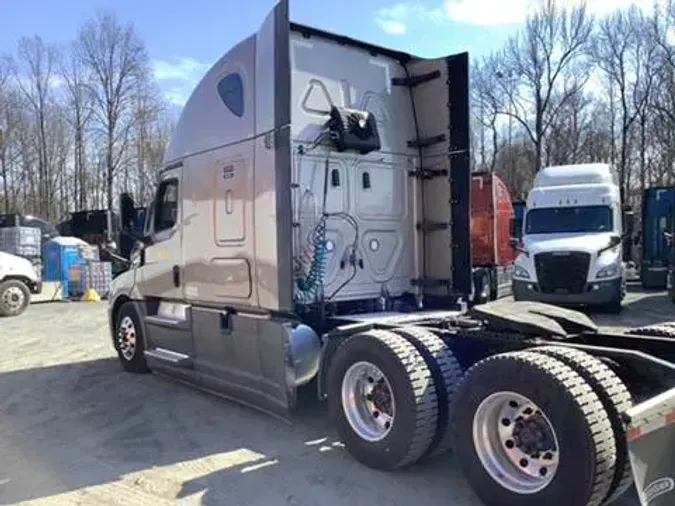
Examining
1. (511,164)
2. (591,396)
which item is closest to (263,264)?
(591,396)

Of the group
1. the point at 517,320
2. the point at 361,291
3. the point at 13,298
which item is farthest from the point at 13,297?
the point at 517,320

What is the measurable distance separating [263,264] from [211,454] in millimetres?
1707

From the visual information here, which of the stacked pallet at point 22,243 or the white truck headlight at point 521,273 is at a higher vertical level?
the stacked pallet at point 22,243

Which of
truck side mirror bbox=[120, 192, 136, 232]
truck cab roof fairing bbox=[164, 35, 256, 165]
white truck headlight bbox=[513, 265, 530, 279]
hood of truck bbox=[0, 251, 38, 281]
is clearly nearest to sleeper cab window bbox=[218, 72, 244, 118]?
truck cab roof fairing bbox=[164, 35, 256, 165]

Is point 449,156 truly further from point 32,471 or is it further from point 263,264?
point 32,471

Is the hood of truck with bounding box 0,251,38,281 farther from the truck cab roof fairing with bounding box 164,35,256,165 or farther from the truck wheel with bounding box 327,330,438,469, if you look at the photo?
the truck wheel with bounding box 327,330,438,469

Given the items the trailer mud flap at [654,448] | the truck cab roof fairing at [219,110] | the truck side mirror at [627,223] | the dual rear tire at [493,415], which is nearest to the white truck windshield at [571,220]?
the truck side mirror at [627,223]

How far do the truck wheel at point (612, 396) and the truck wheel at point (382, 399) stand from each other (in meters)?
1.01

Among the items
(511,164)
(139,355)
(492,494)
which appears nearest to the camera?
(492,494)

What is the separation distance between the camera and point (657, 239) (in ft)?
66.9

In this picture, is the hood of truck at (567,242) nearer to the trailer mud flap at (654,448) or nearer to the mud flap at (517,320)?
the mud flap at (517,320)

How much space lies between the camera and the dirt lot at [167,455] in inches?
175

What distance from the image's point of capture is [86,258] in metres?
22.1

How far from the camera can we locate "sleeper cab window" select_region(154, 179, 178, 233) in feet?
24.8
